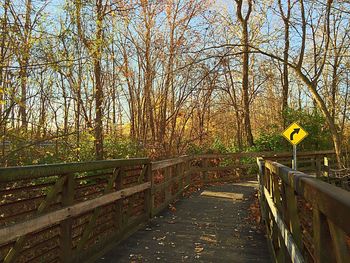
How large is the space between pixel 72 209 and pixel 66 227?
0.19 m

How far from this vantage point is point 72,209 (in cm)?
375

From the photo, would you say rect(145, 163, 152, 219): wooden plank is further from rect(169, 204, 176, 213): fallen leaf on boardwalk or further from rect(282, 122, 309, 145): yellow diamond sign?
rect(282, 122, 309, 145): yellow diamond sign

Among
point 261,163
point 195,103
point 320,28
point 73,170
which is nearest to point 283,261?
point 73,170

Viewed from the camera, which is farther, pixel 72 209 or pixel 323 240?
pixel 72 209

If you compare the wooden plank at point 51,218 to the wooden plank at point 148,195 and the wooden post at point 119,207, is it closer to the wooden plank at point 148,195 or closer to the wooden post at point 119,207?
the wooden post at point 119,207

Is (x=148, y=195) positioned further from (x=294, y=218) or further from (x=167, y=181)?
(x=294, y=218)

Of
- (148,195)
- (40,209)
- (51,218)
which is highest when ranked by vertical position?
(40,209)

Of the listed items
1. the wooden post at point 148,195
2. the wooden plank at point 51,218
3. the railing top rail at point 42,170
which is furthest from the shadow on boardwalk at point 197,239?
the railing top rail at point 42,170

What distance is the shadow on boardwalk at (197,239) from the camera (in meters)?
4.70

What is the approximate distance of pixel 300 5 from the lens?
1506 centimetres

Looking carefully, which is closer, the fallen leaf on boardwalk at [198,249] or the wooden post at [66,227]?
the wooden post at [66,227]

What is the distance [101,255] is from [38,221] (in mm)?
1683

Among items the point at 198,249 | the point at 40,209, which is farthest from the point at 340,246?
the point at 198,249

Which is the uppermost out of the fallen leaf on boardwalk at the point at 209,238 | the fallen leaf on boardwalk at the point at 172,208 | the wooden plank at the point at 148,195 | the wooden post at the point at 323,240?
the wooden post at the point at 323,240
